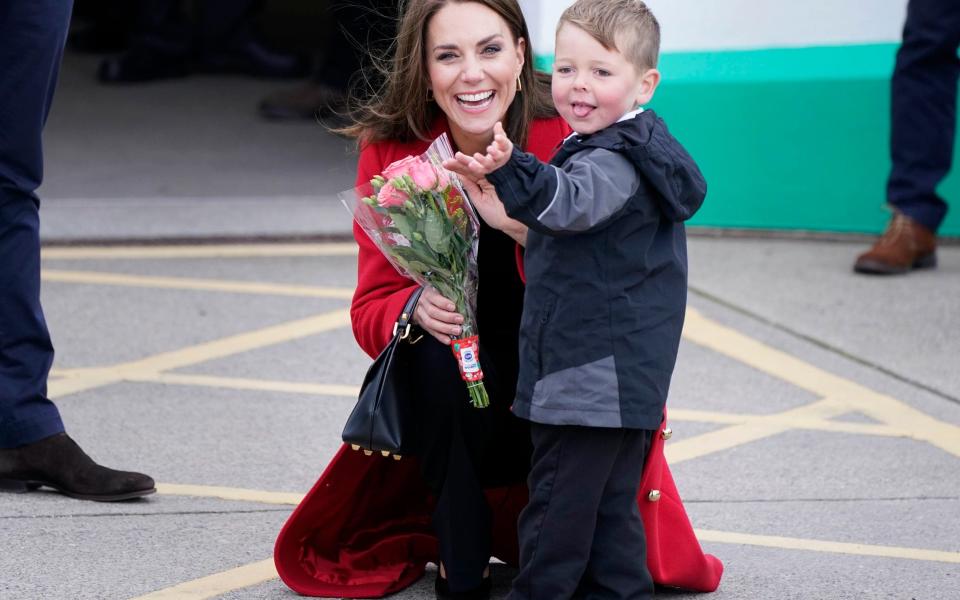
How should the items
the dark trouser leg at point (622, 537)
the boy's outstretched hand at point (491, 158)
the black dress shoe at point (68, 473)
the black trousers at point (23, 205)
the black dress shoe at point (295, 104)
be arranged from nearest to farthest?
the boy's outstretched hand at point (491, 158), the dark trouser leg at point (622, 537), the black trousers at point (23, 205), the black dress shoe at point (68, 473), the black dress shoe at point (295, 104)

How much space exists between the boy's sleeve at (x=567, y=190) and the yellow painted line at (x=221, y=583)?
107cm

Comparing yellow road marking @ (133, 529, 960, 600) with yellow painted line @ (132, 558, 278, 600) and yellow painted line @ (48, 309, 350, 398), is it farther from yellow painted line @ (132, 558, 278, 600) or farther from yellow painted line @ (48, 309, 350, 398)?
yellow painted line @ (48, 309, 350, 398)

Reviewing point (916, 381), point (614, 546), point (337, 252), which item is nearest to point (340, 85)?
point (337, 252)

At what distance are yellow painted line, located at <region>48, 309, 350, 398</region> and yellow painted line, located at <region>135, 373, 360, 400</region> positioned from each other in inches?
2.6

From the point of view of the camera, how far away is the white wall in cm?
645

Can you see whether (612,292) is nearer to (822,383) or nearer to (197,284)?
(822,383)

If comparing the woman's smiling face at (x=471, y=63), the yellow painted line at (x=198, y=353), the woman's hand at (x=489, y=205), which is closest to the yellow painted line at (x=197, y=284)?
the yellow painted line at (x=198, y=353)

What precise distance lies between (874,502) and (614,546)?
3.61 ft

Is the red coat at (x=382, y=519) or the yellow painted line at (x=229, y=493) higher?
the red coat at (x=382, y=519)

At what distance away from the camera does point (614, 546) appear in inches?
109

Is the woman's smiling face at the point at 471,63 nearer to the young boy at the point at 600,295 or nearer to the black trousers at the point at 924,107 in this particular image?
the young boy at the point at 600,295

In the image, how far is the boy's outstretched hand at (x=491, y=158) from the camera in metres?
2.44

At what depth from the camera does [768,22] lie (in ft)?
21.3

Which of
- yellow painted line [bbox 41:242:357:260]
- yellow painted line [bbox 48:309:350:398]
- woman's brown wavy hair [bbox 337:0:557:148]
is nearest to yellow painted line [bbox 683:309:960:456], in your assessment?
yellow painted line [bbox 48:309:350:398]
